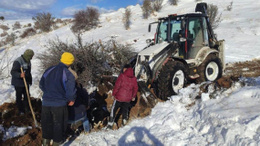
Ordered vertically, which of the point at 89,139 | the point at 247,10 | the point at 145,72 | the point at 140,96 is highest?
the point at 247,10

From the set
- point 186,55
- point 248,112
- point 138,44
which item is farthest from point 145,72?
point 138,44

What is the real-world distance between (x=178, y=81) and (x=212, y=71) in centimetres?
177

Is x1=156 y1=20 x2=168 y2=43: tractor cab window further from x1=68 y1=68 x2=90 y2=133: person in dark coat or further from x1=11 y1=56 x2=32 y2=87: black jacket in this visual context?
x1=11 y1=56 x2=32 y2=87: black jacket

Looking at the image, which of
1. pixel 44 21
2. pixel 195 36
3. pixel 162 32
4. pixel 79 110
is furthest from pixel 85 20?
pixel 79 110

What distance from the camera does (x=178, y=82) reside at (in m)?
5.68

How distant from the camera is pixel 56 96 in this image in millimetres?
3389

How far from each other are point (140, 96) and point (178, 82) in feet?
3.86

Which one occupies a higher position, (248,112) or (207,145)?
(248,112)

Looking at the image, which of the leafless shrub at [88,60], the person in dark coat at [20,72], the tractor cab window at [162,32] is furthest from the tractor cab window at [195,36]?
the person in dark coat at [20,72]

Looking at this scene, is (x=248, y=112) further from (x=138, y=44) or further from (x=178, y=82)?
(x=138, y=44)

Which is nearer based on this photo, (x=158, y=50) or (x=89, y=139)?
(x=89, y=139)

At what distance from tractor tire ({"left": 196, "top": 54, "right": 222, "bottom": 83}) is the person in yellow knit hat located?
4.22 m

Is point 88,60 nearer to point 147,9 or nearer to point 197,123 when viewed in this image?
point 197,123

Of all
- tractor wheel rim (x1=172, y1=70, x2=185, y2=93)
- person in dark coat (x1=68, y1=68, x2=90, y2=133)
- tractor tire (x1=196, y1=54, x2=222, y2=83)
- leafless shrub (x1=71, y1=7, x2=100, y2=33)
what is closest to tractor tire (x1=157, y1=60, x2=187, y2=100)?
tractor wheel rim (x1=172, y1=70, x2=185, y2=93)
